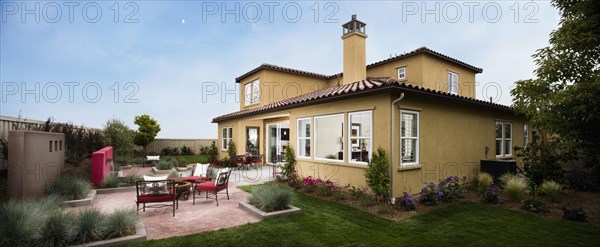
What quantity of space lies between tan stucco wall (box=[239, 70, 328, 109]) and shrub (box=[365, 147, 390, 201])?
416 inches

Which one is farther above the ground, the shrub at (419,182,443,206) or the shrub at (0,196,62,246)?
the shrub at (0,196,62,246)

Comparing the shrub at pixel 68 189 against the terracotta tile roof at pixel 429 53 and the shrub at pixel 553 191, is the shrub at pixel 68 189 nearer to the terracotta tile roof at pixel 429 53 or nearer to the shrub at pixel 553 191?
the shrub at pixel 553 191

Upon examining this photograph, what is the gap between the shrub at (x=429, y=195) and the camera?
289 inches

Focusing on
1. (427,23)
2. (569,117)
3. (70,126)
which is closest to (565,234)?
(569,117)

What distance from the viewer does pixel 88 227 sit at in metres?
4.52

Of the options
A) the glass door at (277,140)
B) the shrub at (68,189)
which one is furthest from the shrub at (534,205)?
the shrub at (68,189)

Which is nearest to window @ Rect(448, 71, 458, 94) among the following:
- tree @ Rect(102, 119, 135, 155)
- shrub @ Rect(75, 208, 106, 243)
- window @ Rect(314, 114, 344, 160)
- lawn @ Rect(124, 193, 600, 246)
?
window @ Rect(314, 114, 344, 160)

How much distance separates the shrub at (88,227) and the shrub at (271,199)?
9.99 ft

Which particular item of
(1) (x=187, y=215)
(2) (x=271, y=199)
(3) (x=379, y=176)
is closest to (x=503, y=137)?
(3) (x=379, y=176)

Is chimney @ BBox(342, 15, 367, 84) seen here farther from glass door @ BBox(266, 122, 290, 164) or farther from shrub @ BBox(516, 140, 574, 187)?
shrub @ BBox(516, 140, 574, 187)

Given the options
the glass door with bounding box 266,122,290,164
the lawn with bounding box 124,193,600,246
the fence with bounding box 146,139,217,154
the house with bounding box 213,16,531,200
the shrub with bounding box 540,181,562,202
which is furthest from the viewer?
the fence with bounding box 146,139,217,154

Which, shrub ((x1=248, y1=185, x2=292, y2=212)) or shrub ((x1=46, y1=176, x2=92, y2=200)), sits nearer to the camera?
shrub ((x1=248, y1=185, x2=292, y2=212))

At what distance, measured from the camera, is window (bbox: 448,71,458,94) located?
16.1 metres

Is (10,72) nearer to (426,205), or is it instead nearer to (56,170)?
(56,170)
